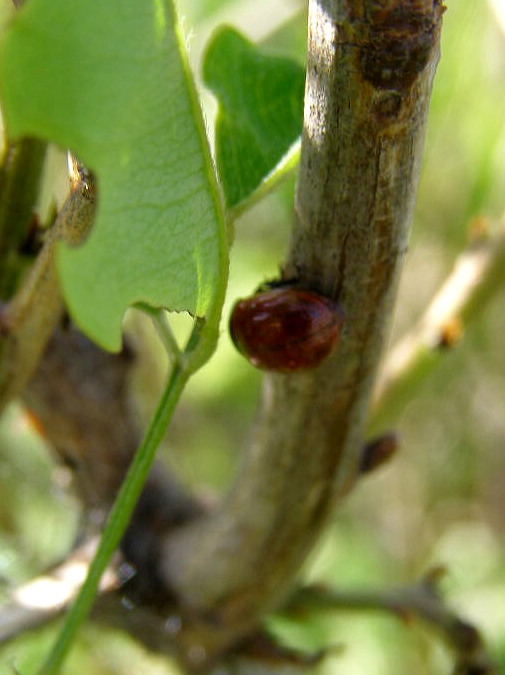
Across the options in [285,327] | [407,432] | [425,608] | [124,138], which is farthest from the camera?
[407,432]

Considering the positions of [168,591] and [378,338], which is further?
[168,591]

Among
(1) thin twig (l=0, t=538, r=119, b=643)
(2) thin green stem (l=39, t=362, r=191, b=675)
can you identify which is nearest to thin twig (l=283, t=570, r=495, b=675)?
(1) thin twig (l=0, t=538, r=119, b=643)

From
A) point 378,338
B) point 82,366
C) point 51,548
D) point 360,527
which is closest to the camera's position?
point 378,338

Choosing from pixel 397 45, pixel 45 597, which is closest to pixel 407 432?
pixel 45 597

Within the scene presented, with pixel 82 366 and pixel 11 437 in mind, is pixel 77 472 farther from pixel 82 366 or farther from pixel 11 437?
pixel 11 437

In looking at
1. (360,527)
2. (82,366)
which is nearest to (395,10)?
(82,366)

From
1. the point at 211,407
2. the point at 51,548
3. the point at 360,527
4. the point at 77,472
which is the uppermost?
the point at 211,407

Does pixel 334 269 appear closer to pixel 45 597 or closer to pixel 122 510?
pixel 122 510
